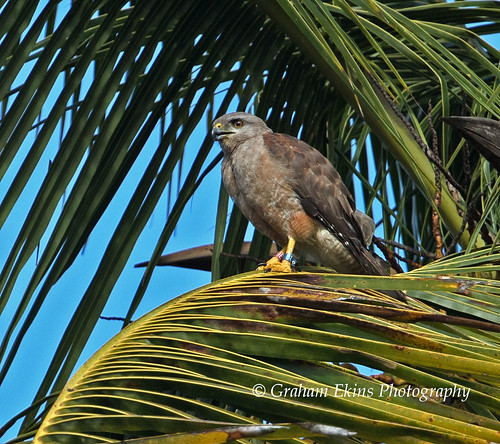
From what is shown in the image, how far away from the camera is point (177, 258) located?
12.9 ft

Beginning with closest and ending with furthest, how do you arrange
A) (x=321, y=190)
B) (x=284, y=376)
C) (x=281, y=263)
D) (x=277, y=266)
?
(x=284, y=376)
(x=277, y=266)
(x=281, y=263)
(x=321, y=190)

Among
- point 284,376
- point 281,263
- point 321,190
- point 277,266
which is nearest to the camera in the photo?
point 284,376

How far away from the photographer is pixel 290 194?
360 centimetres

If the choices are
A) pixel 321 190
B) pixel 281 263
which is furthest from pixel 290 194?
pixel 281 263

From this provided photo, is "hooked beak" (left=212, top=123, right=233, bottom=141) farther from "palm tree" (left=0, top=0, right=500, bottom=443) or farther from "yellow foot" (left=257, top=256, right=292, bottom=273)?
"yellow foot" (left=257, top=256, right=292, bottom=273)

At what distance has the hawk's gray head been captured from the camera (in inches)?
138

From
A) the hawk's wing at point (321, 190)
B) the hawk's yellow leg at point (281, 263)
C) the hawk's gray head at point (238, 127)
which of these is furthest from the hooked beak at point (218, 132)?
the hawk's yellow leg at point (281, 263)

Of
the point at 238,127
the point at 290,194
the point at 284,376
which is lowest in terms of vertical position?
the point at 284,376

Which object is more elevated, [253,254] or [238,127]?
[238,127]

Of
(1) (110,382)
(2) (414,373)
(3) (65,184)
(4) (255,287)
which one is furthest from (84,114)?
(2) (414,373)

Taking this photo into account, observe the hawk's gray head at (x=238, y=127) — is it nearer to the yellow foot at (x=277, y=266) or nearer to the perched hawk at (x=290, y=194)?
the perched hawk at (x=290, y=194)

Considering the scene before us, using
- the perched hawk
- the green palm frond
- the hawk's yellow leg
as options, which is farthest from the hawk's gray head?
the green palm frond

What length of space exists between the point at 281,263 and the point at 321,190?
0.40m

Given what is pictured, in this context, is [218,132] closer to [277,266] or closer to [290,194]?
[290,194]
